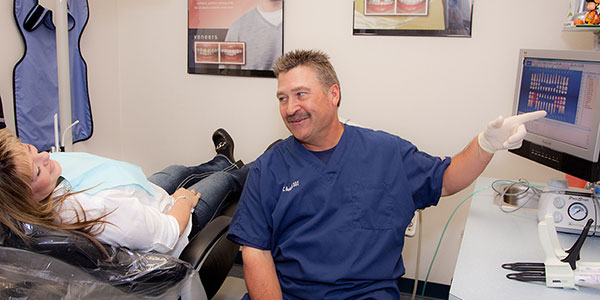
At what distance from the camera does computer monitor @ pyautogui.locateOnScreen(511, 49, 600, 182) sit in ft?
4.65

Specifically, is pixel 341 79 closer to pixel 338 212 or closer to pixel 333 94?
pixel 333 94

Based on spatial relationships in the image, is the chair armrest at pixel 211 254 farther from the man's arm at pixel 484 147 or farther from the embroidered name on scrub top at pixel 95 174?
the man's arm at pixel 484 147

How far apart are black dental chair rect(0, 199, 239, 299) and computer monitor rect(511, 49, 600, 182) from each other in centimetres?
108

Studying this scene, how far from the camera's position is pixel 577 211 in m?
1.47

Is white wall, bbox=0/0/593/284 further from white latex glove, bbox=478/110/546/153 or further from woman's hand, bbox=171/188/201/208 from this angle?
white latex glove, bbox=478/110/546/153

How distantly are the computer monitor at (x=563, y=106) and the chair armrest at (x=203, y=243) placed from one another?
3.49ft

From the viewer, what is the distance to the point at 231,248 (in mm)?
1700

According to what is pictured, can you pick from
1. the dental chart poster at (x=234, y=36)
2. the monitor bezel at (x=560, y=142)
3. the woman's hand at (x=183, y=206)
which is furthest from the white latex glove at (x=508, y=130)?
the dental chart poster at (x=234, y=36)

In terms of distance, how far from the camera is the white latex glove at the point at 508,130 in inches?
52.9

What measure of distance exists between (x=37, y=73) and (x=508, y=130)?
78.2 inches

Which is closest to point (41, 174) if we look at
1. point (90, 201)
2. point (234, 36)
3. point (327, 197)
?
point (90, 201)

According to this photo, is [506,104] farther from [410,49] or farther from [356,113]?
[356,113]

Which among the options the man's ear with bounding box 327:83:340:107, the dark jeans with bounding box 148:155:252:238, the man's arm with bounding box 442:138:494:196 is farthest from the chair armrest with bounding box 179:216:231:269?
the man's arm with bounding box 442:138:494:196

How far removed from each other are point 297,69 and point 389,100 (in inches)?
34.7
